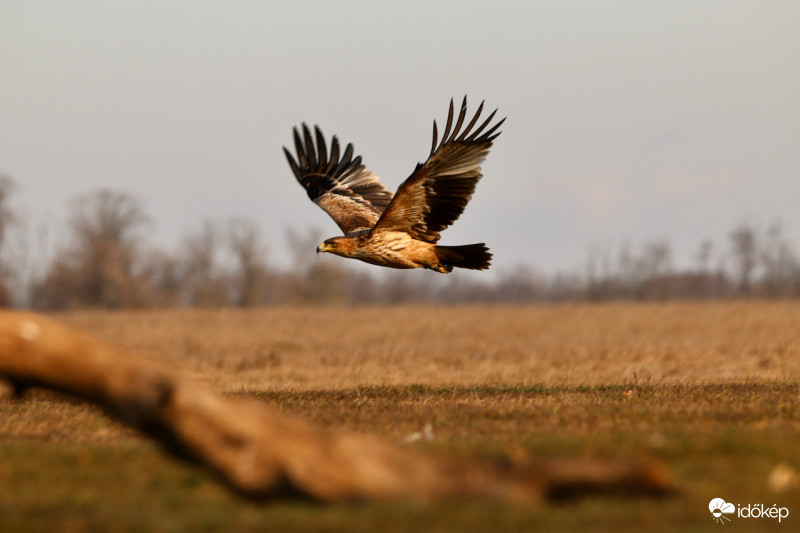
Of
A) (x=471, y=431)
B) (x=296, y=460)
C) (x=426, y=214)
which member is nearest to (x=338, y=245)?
(x=426, y=214)

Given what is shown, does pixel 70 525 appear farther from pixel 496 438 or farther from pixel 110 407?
pixel 496 438

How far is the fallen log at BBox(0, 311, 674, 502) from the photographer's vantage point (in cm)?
578

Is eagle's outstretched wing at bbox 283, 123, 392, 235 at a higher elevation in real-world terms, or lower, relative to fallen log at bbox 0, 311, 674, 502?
higher

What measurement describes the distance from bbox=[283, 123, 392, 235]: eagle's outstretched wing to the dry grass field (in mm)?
2962

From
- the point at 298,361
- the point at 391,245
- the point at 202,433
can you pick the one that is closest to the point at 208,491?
the point at 202,433

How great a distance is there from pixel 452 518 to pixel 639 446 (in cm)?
228

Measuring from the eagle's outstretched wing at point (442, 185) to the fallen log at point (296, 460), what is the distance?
6967 mm

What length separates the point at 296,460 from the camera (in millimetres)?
5777

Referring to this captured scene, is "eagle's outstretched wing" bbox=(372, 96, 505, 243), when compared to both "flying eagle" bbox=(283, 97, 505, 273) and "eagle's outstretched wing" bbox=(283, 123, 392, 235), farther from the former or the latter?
"eagle's outstretched wing" bbox=(283, 123, 392, 235)

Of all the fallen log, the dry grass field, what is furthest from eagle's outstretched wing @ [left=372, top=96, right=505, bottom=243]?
the fallen log

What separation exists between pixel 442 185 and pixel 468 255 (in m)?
1.31

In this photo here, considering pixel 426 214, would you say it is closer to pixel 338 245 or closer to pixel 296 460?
pixel 338 245

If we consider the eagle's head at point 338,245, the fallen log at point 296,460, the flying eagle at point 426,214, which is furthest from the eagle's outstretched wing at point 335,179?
the fallen log at point 296,460

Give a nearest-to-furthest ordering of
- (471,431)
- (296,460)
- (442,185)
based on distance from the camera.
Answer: (296,460), (471,431), (442,185)
